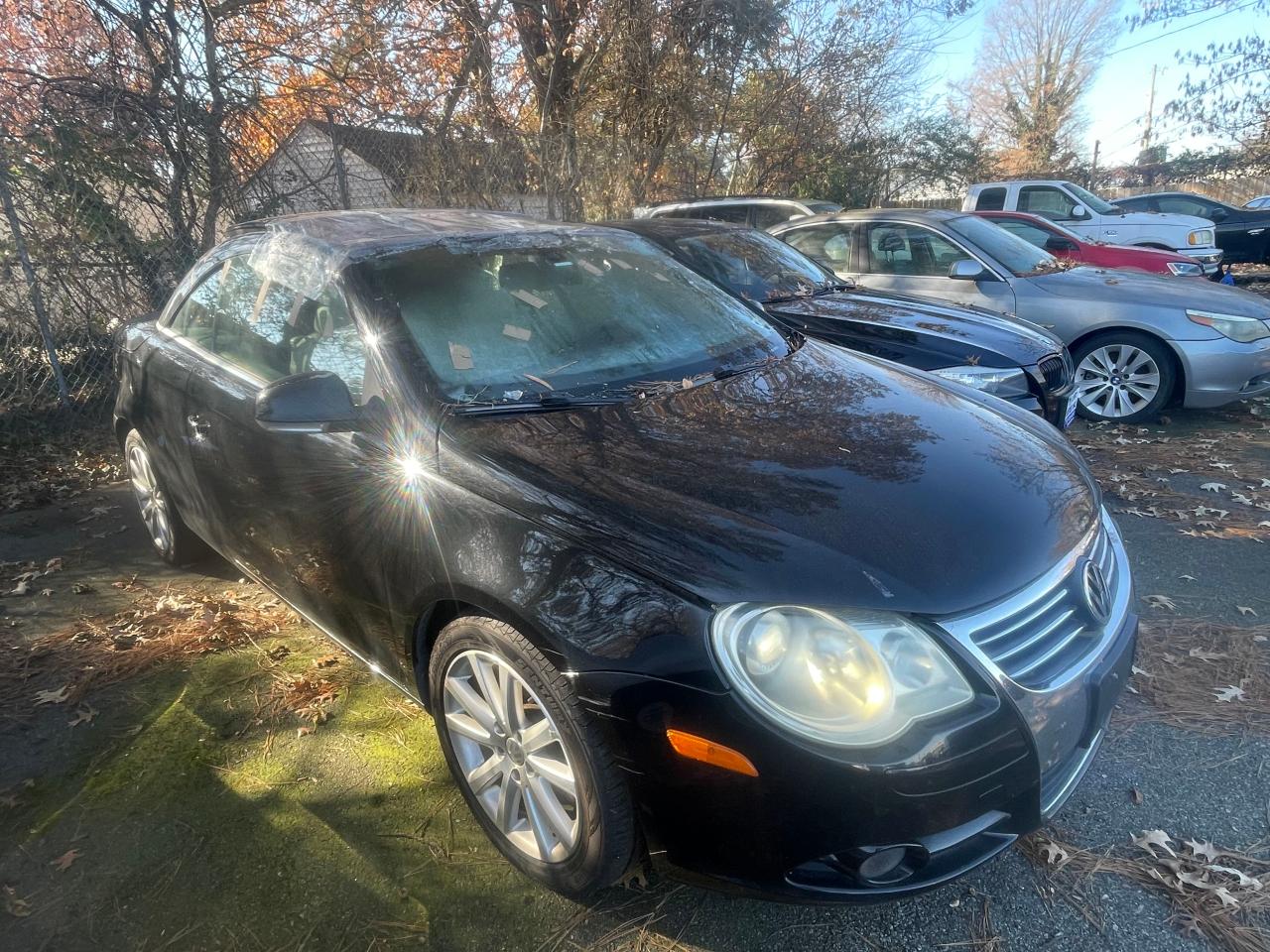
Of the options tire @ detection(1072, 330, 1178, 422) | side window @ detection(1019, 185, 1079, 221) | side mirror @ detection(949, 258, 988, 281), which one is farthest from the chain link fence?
side window @ detection(1019, 185, 1079, 221)

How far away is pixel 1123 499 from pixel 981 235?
3157mm

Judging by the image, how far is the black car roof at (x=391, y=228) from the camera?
9.20ft

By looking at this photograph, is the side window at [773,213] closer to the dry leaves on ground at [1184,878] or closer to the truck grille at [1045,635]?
the truck grille at [1045,635]

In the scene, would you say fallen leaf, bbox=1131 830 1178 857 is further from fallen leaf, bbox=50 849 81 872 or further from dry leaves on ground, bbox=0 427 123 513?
dry leaves on ground, bbox=0 427 123 513

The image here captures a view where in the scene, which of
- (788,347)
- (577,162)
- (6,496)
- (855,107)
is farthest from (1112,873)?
(855,107)

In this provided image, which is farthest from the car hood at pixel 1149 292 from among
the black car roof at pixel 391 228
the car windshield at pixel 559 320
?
the black car roof at pixel 391 228

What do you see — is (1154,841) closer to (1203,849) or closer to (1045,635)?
(1203,849)

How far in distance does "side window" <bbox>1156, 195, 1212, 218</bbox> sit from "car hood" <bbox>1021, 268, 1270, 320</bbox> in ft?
38.3

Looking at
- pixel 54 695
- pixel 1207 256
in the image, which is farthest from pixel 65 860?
pixel 1207 256

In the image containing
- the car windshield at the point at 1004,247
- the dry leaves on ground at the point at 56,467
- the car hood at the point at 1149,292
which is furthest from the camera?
the car windshield at the point at 1004,247

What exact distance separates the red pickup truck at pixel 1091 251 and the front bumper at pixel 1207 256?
198cm

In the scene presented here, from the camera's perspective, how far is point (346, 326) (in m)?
2.56

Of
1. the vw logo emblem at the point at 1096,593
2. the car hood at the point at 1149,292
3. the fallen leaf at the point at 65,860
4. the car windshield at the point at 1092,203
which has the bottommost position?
the fallen leaf at the point at 65,860

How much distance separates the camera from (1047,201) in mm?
12898
